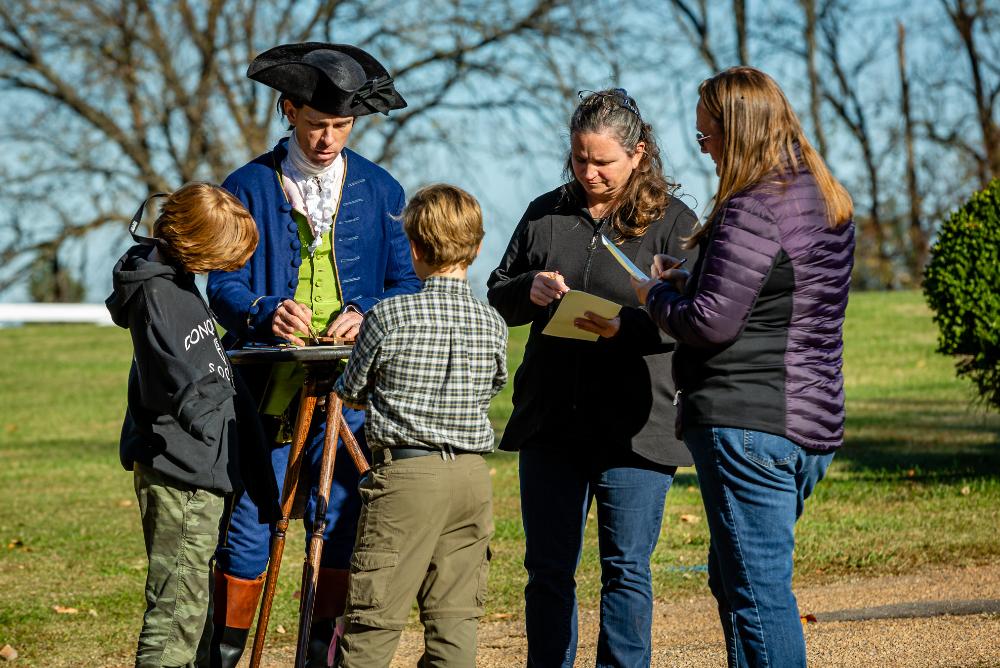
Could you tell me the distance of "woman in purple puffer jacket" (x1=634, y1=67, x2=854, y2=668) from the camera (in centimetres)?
313

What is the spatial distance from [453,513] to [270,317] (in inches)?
32.0

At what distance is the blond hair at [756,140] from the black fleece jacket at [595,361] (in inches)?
20.9

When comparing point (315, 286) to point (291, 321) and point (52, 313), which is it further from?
point (52, 313)

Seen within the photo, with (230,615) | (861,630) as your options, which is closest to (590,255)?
(230,615)

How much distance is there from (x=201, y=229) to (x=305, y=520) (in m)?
0.98

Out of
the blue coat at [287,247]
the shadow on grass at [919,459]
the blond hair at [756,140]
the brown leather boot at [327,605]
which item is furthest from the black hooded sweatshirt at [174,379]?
the shadow on grass at [919,459]

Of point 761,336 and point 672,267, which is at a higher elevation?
point 672,267

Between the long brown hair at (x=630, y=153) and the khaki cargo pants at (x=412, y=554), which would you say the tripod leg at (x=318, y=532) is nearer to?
the khaki cargo pants at (x=412, y=554)

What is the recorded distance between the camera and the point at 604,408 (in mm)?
3715

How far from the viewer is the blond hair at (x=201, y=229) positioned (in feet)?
11.7

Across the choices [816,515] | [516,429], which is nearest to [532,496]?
[516,429]

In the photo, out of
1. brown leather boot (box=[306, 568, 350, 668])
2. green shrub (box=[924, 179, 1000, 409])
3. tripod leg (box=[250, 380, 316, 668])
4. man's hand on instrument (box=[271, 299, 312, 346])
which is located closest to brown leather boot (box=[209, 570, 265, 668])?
brown leather boot (box=[306, 568, 350, 668])

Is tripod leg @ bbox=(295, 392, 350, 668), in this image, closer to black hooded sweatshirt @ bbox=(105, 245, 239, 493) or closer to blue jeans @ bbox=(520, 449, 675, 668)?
black hooded sweatshirt @ bbox=(105, 245, 239, 493)

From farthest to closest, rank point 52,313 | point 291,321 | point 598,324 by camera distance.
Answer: point 52,313, point 291,321, point 598,324
